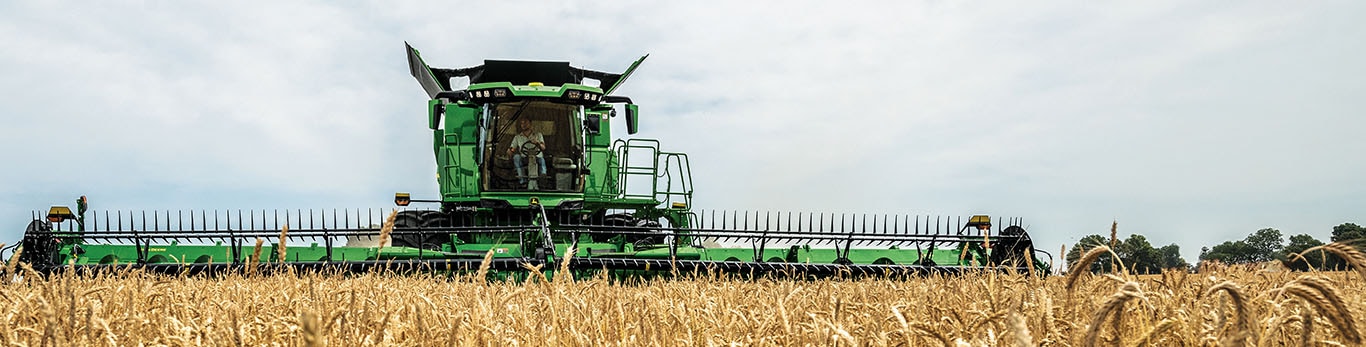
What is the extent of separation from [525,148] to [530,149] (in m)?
0.05

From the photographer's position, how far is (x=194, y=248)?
9023mm

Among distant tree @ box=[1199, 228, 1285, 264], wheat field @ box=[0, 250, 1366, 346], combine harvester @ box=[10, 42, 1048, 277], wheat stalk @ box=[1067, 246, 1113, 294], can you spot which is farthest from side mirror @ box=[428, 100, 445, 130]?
distant tree @ box=[1199, 228, 1285, 264]

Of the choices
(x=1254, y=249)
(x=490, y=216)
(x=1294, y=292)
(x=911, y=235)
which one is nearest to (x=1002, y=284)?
(x=1294, y=292)

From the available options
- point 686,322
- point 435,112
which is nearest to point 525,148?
point 435,112

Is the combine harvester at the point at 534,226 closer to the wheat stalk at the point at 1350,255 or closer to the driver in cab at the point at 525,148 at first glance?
the driver in cab at the point at 525,148

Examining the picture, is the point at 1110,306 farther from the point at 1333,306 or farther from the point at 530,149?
the point at 530,149

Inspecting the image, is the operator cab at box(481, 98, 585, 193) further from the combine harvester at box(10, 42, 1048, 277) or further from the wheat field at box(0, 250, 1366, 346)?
the wheat field at box(0, 250, 1366, 346)

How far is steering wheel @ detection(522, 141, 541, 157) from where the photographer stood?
1112 cm

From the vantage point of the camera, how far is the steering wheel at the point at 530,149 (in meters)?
11.1

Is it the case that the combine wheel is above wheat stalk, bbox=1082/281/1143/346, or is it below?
below

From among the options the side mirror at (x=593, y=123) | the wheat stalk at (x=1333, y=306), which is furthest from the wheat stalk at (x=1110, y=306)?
the side mirror at (x=593, y=123)

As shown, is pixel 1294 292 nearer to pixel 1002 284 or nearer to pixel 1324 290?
pixel 1324 290

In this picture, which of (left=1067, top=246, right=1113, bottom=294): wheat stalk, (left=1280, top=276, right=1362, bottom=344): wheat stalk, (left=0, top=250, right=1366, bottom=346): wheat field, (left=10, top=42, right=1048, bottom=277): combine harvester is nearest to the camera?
(left=1280, top=276, right=1362, bottom=344): wheat stalk

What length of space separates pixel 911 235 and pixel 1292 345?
661cm
